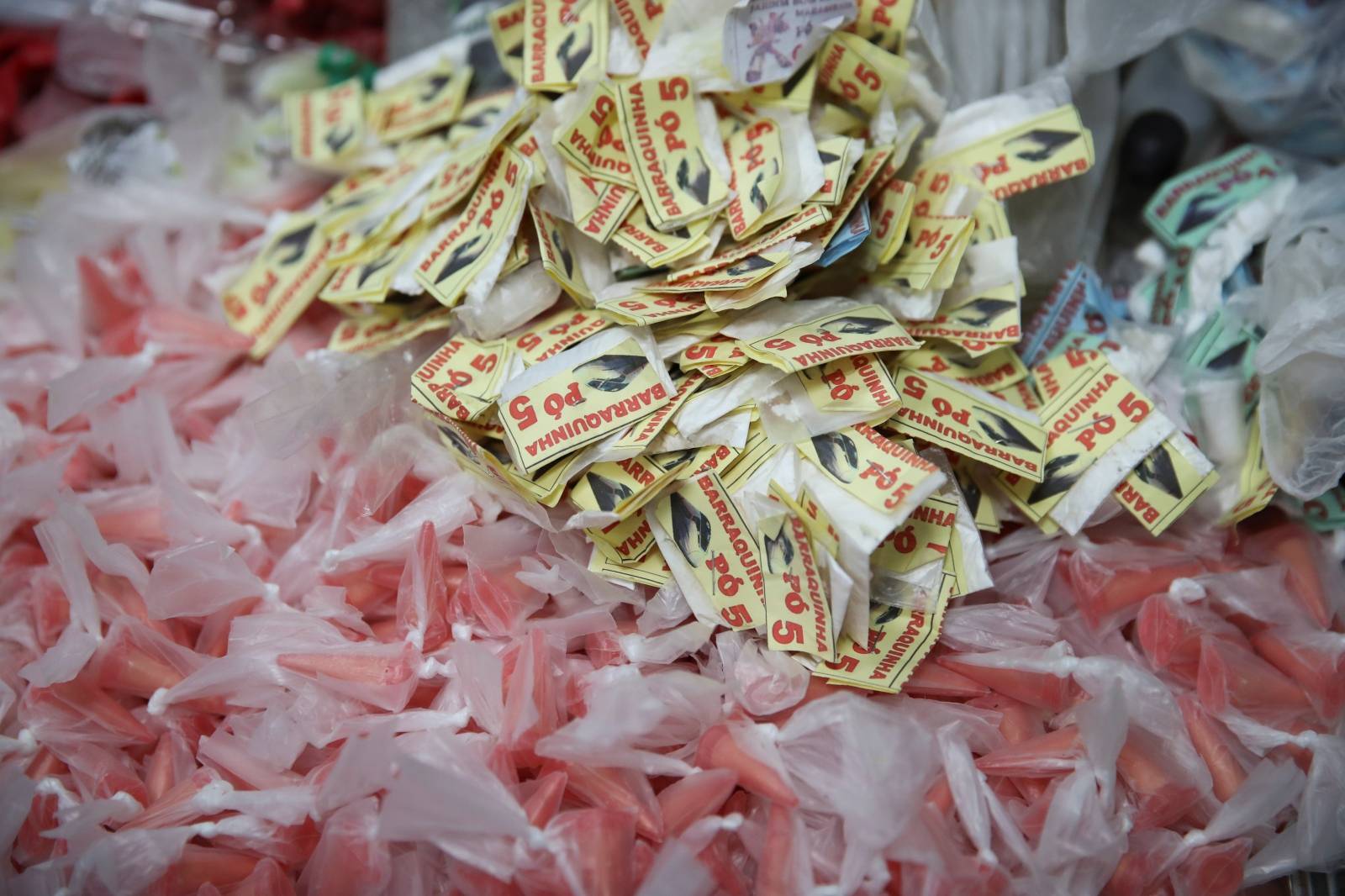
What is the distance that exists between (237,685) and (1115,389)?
85 centimetres

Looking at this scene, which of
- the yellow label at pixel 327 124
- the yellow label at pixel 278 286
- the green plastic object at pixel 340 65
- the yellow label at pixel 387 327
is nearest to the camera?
the yellow label at pixel 387 327

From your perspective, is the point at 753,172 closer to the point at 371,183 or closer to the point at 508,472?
the point at 508,472

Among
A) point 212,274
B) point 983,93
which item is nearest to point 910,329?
point 983,93

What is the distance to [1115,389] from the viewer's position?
995 millimetres

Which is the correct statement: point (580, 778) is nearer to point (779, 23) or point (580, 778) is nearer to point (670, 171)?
point (670, 171)

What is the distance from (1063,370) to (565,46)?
1.91ft

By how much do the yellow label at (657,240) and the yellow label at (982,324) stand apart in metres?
0.23

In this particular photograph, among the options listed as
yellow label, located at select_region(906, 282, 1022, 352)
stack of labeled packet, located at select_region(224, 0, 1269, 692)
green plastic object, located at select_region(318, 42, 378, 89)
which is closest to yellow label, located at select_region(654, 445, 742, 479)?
stack of labeled packet, located at select_region(224, 0, 1269, 692)

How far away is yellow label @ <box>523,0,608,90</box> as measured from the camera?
101 cm

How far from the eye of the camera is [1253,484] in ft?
3.26

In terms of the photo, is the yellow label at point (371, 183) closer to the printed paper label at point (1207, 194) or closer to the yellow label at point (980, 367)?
the yellow label at point (980, 367)

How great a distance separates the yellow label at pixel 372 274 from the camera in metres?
1.06

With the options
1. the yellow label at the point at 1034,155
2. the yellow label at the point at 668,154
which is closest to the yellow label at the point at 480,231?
the yellow label at the point at 668,154

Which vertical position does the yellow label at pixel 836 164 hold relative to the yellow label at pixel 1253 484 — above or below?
above
